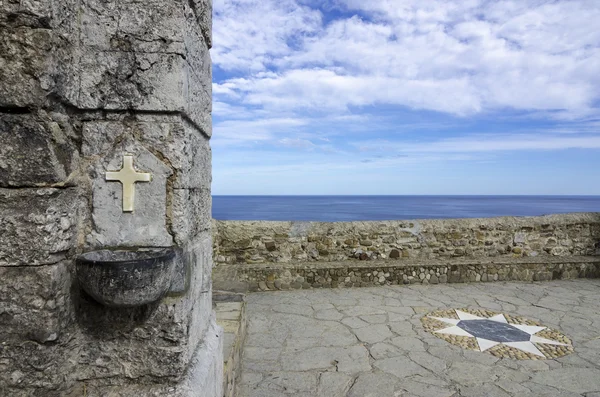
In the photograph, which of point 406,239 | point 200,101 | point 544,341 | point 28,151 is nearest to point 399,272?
point 406,239

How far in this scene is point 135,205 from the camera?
153cm

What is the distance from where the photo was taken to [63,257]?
1430mm

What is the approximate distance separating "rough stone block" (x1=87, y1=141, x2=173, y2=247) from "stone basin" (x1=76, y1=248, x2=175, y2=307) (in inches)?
4.3

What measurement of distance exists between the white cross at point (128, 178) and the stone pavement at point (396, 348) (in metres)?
1.90

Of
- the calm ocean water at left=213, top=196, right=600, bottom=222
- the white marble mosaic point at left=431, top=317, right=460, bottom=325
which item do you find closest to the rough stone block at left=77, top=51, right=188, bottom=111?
the white marble mosaic point at left=431, top=317, right=460, bottom=325

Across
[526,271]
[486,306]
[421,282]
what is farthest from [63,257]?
[526,271]

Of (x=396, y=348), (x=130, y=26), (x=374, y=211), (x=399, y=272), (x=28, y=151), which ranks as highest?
(x=130, y=26)

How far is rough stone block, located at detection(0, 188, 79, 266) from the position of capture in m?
1.33

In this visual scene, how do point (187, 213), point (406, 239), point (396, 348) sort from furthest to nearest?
point (406, 239) < point (396, 348) < point (187, 213)

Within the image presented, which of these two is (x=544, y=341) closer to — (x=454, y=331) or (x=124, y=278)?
(x=454, y=331)

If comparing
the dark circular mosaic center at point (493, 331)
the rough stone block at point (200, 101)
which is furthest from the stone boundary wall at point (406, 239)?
the rough stone block at point (200, 101)

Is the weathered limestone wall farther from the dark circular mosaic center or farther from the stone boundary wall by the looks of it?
the stone boundary wall

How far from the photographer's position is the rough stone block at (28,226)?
133 centimetres

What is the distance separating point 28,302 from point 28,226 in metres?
0.26
